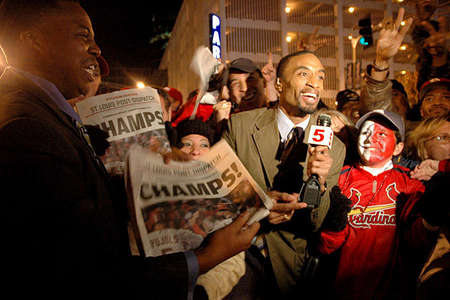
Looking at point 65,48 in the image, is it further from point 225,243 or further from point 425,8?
point 425,8

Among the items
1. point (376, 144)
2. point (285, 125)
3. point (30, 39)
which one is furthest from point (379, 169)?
point (30, 39)

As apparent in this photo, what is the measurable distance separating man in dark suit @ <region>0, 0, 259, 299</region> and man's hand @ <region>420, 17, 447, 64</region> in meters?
3.98

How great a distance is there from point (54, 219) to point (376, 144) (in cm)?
248

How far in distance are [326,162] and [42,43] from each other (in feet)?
5.27

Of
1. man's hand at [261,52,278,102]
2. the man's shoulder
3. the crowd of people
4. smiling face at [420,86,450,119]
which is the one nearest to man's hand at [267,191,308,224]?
the crowd of people

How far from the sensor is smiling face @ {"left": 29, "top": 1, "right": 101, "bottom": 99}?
109 cm

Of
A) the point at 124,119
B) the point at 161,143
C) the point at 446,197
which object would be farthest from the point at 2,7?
the point at 446,197

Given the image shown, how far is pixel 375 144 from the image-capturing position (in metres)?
2.55

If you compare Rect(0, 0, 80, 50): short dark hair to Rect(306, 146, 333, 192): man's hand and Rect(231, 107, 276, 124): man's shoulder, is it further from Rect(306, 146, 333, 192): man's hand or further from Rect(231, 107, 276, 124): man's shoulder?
Rect(231, 107, 276, 124): man's shoulder

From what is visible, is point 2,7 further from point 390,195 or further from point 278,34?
point 278,34

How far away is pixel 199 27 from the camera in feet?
51.3

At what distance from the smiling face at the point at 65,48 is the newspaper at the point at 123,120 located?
314 mm

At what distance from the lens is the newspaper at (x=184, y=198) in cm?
101

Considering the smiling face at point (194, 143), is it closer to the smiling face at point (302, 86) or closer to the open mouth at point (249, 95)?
the smiling face at point (302, 86)
